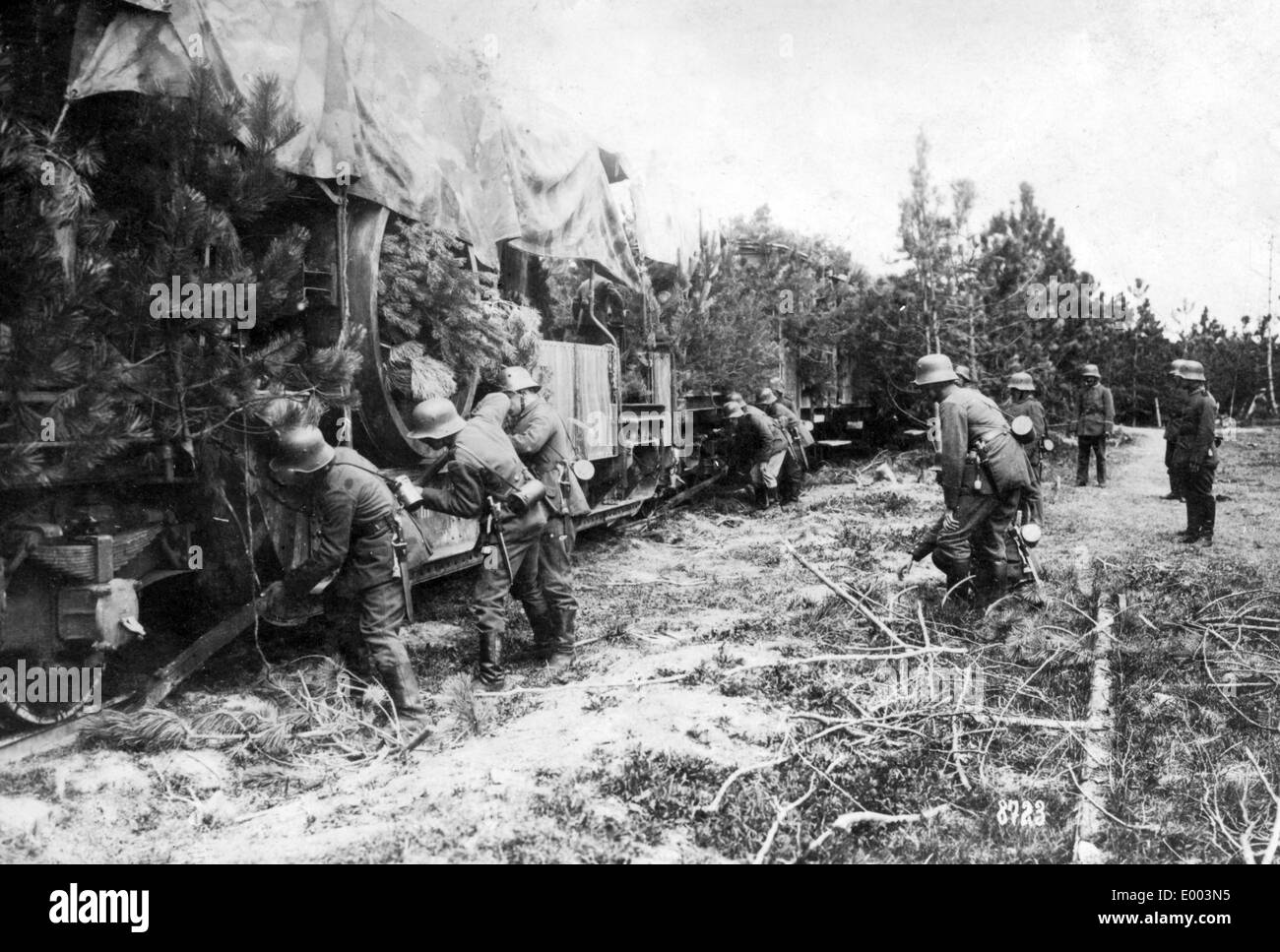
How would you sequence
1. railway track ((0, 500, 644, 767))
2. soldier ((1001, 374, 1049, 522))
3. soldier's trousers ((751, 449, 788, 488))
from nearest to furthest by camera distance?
railway track ((0, 500, 644, 767)) < soldier ((1001, 374, 1049, 522)) < soldier's trousers ((751, 449, 788, 488))

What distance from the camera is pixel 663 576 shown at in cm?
790

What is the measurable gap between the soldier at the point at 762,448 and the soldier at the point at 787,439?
0.19m

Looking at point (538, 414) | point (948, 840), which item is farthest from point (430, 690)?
point (948, 840)

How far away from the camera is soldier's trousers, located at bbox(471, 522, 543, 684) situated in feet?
16.5

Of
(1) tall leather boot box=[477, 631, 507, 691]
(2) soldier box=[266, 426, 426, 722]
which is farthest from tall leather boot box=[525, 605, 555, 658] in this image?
(2) soldier box=[266, 426, 426, 722]

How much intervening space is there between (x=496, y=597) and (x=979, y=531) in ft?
10.3

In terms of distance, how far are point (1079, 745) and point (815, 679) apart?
1.30m

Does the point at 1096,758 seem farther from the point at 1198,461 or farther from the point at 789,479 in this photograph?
the point at 789,479

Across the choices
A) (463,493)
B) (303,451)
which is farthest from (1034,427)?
(303,451)

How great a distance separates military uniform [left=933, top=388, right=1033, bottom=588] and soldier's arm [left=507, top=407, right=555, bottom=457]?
8.20ft

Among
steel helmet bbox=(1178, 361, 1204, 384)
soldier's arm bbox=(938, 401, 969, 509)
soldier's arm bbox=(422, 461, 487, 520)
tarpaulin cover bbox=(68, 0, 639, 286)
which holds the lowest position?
soldier's arm bbox=(422, 461, 487, 520)

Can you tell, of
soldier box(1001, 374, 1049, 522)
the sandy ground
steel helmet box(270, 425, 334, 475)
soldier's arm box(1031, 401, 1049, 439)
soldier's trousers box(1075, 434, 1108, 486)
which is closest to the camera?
the sandy ground

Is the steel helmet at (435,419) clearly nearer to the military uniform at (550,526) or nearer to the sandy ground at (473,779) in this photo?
the military uniform at (550,526)

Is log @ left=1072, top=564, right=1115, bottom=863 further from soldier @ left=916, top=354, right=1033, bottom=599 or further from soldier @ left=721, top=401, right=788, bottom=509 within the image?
soldier @ left=721, top=401, right=788, bottom=509
